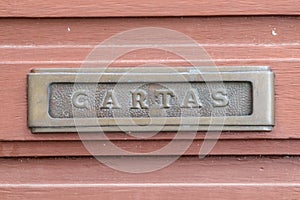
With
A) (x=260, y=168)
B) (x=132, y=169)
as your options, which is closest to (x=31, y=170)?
(x=132, y=169)

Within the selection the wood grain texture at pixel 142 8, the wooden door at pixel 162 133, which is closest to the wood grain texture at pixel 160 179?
the wooden door at pixel 162 133

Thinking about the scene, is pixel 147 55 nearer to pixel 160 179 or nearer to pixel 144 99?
pixel 144 99

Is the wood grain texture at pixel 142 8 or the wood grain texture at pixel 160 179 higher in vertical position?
the wood grain texture at pixel 142 8

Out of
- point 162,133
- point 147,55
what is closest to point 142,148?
point 162,133

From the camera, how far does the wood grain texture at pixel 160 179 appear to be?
3.81 ft

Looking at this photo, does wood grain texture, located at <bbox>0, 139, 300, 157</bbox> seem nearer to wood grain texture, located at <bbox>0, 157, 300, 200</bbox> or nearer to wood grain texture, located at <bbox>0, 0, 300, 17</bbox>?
wood grain texture, located at <bbox>0, 157, 300, 200</bbox>

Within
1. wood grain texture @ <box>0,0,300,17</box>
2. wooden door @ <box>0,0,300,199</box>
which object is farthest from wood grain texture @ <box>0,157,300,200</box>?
wood grain texture @ <box>0,0,300,17</box>

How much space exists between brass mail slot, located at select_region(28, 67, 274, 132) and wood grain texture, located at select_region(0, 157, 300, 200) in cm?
8

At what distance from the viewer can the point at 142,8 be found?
115 cm

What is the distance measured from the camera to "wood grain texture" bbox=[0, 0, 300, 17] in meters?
1.15

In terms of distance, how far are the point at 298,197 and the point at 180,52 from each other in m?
0.37

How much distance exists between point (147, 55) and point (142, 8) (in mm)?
91

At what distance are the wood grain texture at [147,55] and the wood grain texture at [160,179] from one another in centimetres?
3

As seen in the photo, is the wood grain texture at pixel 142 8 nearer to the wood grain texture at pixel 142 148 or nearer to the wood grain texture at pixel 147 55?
the wood grain texture at pixel 147 55
